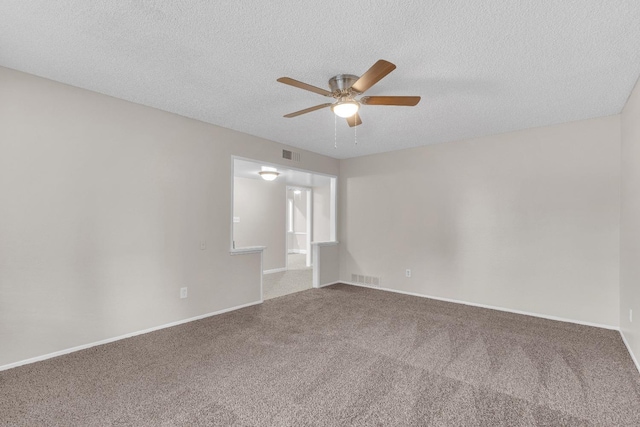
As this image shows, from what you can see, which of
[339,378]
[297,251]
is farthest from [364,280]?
[297,251]

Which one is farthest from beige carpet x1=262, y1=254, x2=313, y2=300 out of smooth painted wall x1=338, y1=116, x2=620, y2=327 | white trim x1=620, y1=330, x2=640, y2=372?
white trim x1=620, y1=330, x2=640, y2=372

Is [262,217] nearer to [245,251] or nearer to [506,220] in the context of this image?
[245,251]

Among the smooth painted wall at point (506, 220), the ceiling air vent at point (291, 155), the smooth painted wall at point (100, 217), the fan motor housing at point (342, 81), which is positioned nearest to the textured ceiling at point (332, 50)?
the fan motor housing at point (342, 81)

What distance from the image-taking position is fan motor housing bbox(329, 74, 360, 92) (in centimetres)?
252

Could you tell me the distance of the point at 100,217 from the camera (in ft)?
9.80

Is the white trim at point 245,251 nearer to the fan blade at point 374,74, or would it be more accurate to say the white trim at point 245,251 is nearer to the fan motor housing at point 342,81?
the fan motor housing at point 342,81

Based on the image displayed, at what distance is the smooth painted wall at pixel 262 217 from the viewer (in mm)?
7191

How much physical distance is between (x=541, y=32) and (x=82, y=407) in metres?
3.86

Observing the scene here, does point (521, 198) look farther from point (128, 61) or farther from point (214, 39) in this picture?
point (128, 61)

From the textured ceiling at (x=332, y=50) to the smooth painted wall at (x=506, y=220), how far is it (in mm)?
670

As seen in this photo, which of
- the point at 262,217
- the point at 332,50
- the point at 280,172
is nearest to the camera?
the point at 332,50

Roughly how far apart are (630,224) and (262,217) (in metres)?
6.29

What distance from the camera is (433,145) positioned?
190 inches

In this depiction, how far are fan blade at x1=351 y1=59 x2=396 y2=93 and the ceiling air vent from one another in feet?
8.72
